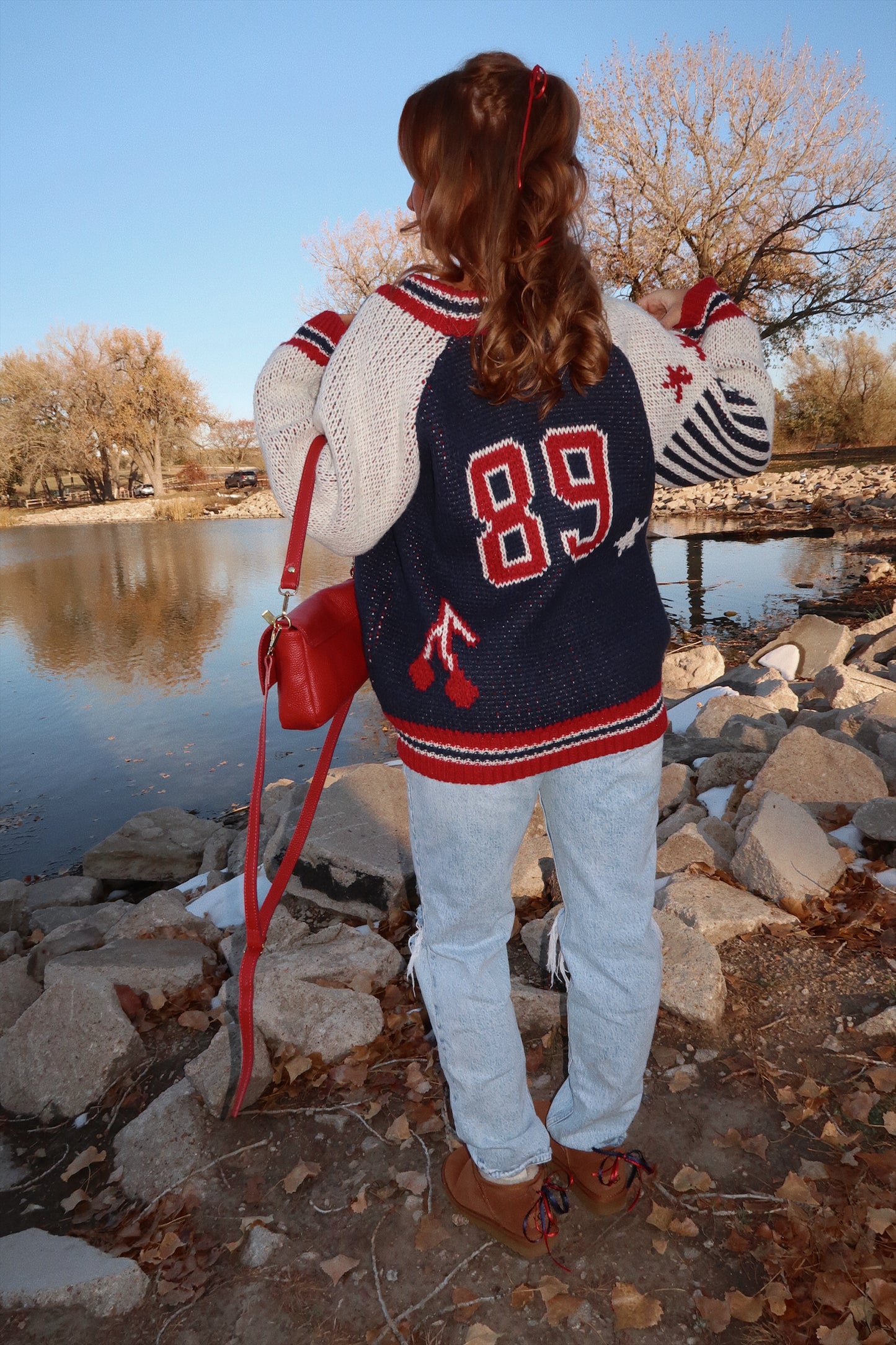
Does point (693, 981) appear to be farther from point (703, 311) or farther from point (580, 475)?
point (703, 311)

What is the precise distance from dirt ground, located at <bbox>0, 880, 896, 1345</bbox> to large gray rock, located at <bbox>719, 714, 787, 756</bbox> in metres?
1.90

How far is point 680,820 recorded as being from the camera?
12.7ft

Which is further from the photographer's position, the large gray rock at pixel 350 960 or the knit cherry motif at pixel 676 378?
the large gray rock at pixel 350 960

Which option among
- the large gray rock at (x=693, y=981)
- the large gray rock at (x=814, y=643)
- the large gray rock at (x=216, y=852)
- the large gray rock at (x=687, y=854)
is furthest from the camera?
the large gray rock at (x=814, y=643)

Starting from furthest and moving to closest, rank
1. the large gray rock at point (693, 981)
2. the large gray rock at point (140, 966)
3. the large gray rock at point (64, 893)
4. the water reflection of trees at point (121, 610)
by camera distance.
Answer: the water reflection of trees at point (121, 610)
the large gray rock at point (64, 893)
the large gray rock at point (140, 966)
the large gray rock at point (693, 981)

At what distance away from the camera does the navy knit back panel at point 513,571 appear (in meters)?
1.45

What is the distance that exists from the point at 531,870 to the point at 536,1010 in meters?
0.76

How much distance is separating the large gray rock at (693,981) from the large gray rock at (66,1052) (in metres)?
1.76

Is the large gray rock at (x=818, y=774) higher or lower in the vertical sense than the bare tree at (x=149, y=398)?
lower

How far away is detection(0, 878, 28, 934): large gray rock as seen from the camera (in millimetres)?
4363

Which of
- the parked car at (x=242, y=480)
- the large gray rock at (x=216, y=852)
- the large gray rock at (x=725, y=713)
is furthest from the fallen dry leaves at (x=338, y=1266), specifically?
the parked car at (x=242, y=480)

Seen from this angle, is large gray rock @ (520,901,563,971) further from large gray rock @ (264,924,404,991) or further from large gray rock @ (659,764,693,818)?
large gray rock @ (659,764,693,818)

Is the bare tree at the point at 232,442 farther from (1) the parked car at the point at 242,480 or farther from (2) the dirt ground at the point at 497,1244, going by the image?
(2) the dirt ground at the point at 497,1244

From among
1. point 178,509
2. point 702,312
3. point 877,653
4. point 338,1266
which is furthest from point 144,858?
point 178,509
